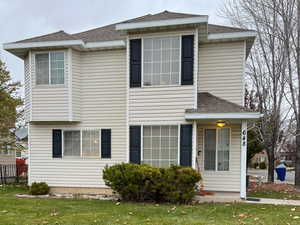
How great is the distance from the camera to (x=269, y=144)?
35.9ft

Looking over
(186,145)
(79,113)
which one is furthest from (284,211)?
(79,113)

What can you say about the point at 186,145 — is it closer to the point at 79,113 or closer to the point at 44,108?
the point at 79,113

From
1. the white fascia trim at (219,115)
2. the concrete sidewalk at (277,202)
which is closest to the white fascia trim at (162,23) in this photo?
the white fascia trim at (219,115)

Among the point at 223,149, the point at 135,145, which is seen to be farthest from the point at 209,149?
the point at 135,145

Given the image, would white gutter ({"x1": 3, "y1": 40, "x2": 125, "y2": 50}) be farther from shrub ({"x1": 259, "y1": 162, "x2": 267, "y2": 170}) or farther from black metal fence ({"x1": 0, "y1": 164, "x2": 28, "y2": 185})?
shrub ({"x1": 259, "y1": 162, "x2": 267, "y2": 170})

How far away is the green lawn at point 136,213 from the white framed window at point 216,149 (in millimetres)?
1698

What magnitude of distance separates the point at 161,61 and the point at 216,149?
3409mm

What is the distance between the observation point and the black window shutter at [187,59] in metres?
7.04


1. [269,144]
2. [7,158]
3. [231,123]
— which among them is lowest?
[7,158]

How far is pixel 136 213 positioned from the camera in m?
5.34

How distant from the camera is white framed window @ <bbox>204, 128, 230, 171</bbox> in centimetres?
776

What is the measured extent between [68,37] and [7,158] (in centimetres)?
1551

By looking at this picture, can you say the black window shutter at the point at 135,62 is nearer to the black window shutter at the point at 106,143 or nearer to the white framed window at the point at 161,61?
the white framed window at the point at 161,61

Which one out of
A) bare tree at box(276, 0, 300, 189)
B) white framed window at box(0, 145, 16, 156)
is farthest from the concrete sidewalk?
white framed window at box(0, 145, 16, 156)
